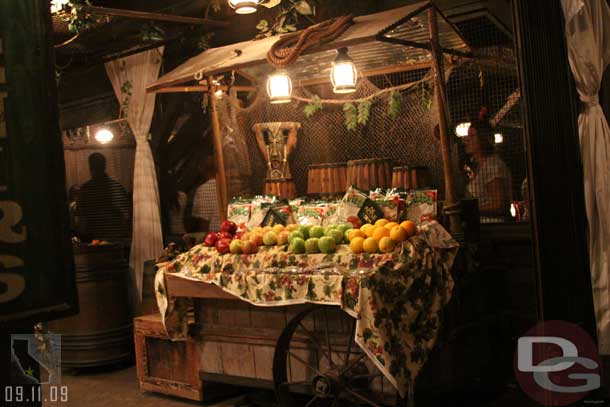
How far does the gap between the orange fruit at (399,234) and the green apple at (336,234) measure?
0.55 m

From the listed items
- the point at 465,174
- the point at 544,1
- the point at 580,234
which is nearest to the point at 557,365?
the point at 580,234

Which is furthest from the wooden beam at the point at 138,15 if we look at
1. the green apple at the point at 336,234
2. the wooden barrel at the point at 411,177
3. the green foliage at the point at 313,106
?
the green apple at the point at 336,234

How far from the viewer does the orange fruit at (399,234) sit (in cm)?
540

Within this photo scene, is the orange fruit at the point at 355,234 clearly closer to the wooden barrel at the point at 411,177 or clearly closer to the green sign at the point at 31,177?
the wooden barrel at the point at 411,177

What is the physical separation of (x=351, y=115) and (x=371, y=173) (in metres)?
0.71

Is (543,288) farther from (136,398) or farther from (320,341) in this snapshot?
(136,398)

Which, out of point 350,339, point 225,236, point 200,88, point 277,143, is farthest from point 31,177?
point 200,88

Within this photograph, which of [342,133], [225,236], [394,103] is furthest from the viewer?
[342,133]

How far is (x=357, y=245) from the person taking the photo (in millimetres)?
5508

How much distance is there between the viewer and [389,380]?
→ 5.06m

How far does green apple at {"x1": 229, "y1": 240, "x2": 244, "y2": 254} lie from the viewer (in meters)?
6.21

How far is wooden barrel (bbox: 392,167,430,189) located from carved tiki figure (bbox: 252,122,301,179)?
1.37 m

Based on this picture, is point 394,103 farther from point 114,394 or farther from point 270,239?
point 114,394

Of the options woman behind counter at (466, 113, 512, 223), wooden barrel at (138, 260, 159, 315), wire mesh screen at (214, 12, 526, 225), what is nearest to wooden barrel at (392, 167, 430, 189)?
wire mesh screen at (214, 12, 526, 225)
